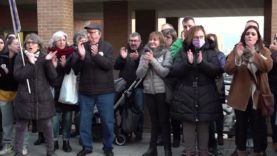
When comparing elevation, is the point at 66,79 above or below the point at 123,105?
above

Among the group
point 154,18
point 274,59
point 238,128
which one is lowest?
point 238,128

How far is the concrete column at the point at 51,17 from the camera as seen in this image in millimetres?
9871

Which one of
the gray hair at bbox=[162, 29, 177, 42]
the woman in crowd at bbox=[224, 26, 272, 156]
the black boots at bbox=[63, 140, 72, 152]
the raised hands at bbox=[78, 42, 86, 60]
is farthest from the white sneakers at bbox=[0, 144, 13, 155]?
the woman in crowd at bbox=[224, 26, 272, 156]

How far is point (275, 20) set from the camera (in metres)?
8.76

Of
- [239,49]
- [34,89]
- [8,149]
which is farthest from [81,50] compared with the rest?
[239,49]

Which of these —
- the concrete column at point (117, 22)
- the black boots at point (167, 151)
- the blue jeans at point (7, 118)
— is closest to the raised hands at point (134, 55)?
the black boots at point (167, 151)

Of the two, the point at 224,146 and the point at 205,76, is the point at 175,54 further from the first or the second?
the point at 224,146

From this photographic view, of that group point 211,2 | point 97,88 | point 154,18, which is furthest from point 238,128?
point 154,18

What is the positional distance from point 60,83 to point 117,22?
1183 cm

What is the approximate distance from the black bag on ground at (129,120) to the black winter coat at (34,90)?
1.27m

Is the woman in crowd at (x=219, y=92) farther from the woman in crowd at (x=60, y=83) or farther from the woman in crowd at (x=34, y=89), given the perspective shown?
the woman in crowd at (x=34, y=89)

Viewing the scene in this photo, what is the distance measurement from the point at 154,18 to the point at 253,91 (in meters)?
15.7

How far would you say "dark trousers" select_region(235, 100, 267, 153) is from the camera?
5453mm

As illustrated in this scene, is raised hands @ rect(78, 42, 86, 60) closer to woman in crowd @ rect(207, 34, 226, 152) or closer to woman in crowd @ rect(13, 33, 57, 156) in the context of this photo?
woman in crowd @ rect(13, 33, 57, 156)
